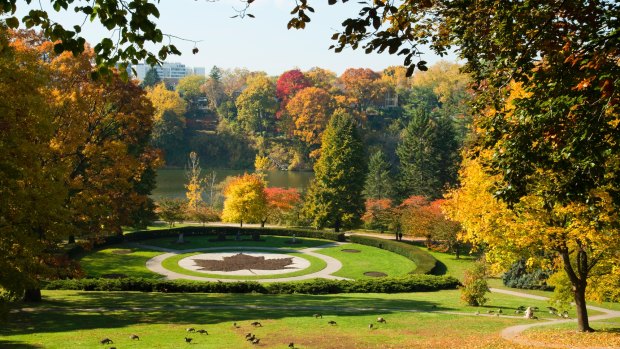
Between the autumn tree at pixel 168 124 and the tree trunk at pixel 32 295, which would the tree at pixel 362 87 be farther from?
the tree trunk at pixel 32 295

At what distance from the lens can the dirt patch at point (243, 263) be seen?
35844 millimetres

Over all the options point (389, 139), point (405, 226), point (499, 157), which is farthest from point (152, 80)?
point (499, 157)

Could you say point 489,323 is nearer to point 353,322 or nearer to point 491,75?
point 353,322

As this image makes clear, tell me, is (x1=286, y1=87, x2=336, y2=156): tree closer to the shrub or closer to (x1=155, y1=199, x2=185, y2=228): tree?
(x1=155, y1=199, x2=185, y2=228): tree

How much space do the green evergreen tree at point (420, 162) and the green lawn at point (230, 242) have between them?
15880mm

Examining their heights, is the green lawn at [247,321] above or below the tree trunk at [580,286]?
below

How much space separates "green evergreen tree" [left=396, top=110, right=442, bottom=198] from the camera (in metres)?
58.1

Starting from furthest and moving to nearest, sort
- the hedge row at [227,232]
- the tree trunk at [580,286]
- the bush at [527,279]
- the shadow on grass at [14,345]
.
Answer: the hedge row at [227,232], the bush at [527,279], the tree trunk at [580,286], the shadow on grass at [14,345]

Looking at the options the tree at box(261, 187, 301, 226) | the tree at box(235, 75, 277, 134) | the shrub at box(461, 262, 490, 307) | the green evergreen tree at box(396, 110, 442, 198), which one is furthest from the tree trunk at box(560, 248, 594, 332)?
the tree at box(235, 75, 277, 134)

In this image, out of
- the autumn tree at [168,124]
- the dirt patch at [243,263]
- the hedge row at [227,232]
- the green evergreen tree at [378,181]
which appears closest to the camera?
the dirt patch at [243,263]

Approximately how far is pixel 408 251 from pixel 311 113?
6430 centimetres

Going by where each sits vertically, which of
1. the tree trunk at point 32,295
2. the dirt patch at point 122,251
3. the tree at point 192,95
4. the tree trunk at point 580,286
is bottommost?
the dirt patch at point 122,251

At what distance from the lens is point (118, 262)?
117 feet

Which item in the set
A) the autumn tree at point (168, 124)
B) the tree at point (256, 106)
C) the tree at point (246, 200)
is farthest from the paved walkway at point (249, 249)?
the tree at point (256, 106)
